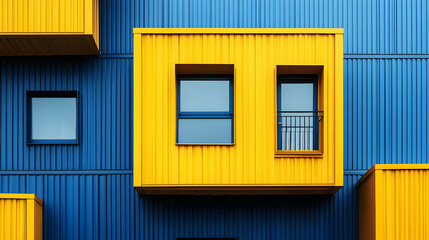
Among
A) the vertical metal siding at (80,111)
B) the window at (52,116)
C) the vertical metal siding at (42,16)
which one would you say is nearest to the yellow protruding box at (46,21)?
the vertical metal siding at (42,16)

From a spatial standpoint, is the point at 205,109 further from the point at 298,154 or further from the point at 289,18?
the point at 289,18

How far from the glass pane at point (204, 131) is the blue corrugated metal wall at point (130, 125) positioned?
125 cm

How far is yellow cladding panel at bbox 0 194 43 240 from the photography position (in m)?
10.7

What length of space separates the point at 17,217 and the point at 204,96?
4.72m

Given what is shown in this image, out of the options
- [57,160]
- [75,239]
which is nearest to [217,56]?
[57,160]

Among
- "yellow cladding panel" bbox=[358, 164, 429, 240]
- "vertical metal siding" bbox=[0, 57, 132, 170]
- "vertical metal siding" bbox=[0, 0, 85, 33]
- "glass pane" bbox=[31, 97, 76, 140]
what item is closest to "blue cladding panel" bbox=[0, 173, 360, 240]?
"vertical metal siding" bbox=[0, 57, 132, 170]

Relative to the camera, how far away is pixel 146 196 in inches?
483

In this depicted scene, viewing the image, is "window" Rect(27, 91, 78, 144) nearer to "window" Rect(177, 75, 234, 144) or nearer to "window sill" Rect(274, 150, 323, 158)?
"window" Rect(177, 75, 234, 144)

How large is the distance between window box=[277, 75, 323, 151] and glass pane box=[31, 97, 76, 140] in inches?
187

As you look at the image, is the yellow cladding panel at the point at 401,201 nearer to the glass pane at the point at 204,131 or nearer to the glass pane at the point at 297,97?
the glass pane at the point at 297,97

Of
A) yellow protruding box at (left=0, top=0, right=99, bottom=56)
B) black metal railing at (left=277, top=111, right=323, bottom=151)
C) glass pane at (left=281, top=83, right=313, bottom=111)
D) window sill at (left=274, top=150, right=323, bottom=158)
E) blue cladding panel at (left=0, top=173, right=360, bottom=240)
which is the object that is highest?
yellow protruding box at (left=0, top=0, right=99, bottom=56)

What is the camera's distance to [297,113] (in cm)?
1235

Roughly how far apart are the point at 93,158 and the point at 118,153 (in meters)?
0.57

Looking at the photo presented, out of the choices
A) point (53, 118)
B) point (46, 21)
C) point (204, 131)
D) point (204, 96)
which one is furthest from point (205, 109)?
point (46, 21)
